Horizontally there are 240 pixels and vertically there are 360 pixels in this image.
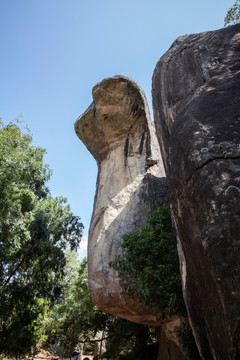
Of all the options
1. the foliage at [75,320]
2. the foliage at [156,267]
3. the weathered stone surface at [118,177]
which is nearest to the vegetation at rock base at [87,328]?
the foliage at [75,320]

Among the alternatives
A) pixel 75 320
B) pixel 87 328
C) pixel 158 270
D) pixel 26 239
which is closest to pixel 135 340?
pixel 87 328

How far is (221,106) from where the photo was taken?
172 inches

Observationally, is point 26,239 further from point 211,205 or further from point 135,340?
point 211,205

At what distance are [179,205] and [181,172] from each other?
503 millimetres

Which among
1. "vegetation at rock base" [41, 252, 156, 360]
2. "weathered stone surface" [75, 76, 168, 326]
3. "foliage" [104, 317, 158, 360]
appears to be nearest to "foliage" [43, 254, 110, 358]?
"vegetation at rock base" [41, 252, 156, 360]

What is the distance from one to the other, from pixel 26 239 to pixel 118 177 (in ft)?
14.4

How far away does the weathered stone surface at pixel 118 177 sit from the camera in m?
8.69

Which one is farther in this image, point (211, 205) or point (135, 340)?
point (135, 340)

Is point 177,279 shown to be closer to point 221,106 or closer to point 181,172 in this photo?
point 181,172

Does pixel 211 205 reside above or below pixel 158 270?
above

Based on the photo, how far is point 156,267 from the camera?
6.89 metres

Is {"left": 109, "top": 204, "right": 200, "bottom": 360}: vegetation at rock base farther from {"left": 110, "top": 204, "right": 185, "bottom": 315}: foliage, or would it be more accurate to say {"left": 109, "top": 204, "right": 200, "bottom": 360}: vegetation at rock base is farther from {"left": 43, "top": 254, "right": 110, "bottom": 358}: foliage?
{"left": 43, "top": 254, "right": 110, "bottom": 358}: foliage

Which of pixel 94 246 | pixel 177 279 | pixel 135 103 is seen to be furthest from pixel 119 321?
pixel 135 103

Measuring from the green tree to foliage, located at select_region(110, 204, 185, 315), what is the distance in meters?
4.86
